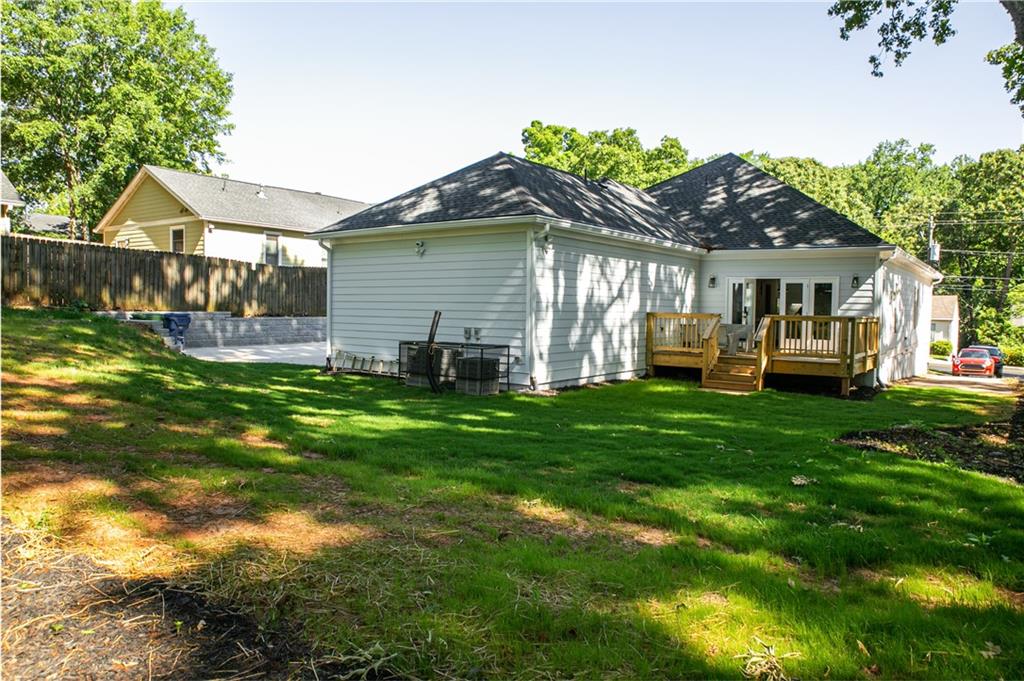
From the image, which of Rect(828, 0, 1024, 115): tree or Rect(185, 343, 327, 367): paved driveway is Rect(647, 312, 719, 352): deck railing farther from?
Rect(185, 343, 327, 367): paved driveway

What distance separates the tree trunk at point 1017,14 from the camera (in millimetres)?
6703

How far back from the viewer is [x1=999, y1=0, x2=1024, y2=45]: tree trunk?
6703mm

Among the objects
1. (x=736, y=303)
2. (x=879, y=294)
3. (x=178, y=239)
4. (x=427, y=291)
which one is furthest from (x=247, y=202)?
(x=879, y=294)

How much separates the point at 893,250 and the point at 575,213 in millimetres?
7475

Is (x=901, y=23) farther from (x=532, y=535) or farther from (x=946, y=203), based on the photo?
(x=946, y=203)

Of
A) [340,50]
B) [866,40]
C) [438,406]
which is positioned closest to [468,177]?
[340,50]

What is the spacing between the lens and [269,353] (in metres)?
19.0

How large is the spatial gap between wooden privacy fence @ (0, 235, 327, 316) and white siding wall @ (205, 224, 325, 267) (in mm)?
2564

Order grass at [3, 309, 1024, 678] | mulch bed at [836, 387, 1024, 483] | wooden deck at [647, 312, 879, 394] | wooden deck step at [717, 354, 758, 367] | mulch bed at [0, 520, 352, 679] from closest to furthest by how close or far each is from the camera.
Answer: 1. mulch bed at [0, 520, 352, 679]
2. grass at [3, 309, 1024, 678]
3. mulch bed at [836, 387, 1024, 483]
4. wooden deck at [647, 312, 879, 394]
5. wooden deck step at [717, 354, 758, 367]

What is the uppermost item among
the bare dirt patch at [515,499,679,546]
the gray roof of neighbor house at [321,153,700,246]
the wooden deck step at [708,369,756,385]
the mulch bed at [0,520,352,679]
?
the gray roof of neighbor house at [321,153,700,246]

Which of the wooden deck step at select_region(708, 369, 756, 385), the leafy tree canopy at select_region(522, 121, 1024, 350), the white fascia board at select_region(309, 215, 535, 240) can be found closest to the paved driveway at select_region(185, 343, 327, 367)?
the white fascia board at select_region(309, 215, 535, 240)

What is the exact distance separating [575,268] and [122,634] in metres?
11.1

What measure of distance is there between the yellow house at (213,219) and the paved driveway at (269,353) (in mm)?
6500

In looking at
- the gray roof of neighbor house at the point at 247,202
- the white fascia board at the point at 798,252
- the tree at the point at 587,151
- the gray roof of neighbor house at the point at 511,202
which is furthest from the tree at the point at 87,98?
the white fascia board at the point at 798,252
